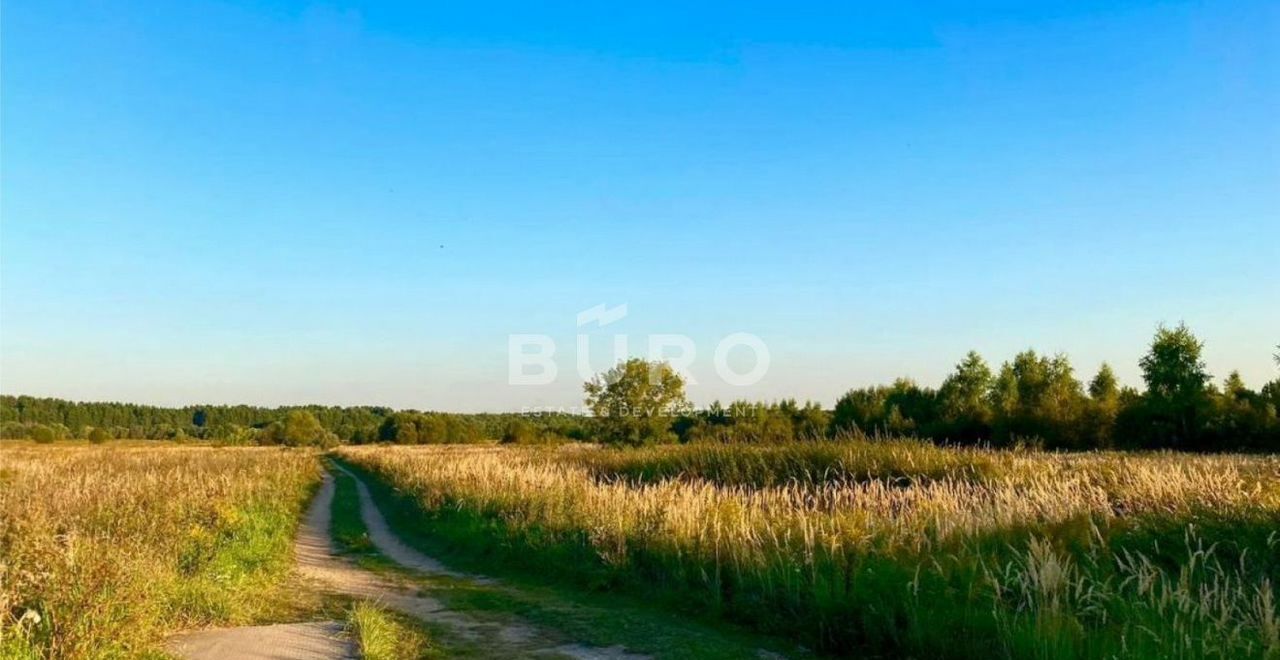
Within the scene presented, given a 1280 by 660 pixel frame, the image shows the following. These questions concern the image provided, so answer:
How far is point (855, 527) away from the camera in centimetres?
1037

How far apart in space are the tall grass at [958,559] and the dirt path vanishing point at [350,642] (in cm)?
189

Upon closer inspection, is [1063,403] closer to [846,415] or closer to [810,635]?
[846,415]

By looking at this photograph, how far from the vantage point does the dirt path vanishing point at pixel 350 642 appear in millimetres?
7105

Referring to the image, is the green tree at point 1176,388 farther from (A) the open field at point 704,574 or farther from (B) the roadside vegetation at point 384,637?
(B) the roadside vegetation at point 384,637

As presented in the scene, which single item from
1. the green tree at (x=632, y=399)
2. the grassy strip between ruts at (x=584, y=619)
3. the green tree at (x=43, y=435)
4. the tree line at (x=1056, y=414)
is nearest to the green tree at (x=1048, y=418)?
the tree line at (x=1056, y=414)

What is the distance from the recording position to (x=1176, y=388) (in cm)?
5078

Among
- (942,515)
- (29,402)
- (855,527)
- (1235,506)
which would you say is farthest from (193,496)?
(29,402)

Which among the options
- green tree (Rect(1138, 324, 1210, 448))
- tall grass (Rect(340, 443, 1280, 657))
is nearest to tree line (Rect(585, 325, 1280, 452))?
green tree (Rect(1138, 324, 1210, 448))

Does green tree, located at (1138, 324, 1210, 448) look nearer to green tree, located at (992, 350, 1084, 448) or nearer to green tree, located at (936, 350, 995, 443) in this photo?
green tree, located at (992, 350, 1084, 448)

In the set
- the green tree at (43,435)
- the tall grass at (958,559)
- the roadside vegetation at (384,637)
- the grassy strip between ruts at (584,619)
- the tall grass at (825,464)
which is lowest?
the grassy strip between ruts at (584,619)

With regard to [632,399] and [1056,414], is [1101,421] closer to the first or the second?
[1056,414]

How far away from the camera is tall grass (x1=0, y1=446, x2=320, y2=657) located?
245 inches

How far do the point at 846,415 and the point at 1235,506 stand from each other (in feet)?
221

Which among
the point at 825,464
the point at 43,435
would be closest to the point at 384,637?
the point at 825,464
